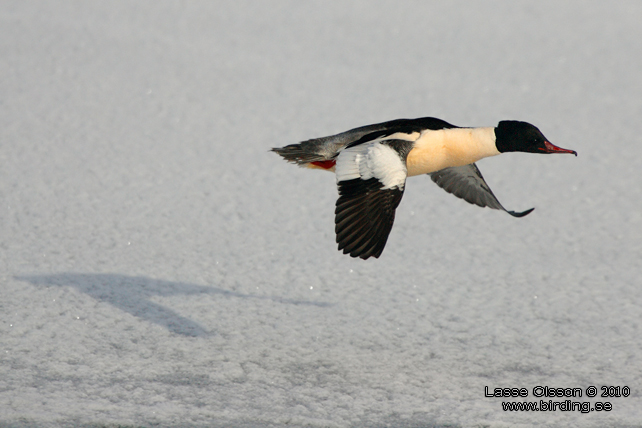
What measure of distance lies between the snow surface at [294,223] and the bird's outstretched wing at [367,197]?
879 mm

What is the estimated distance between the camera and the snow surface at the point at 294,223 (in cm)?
389

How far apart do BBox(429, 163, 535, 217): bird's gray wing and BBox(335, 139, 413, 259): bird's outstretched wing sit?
0.87m

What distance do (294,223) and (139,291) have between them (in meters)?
1.46

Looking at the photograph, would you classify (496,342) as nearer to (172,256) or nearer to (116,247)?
(172,256)

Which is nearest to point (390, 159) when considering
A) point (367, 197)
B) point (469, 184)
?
point (367, 197)

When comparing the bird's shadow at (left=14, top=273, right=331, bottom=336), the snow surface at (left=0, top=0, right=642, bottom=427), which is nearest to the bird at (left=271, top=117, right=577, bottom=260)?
the snow surface at (left=0, top=0, right=642, bottom=427)

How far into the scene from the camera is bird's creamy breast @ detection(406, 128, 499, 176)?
12.4ft

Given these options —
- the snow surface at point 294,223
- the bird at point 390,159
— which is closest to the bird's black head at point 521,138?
the bird at point 390,159

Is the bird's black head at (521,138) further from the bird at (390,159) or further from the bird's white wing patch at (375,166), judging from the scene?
the bird's white wing patch at (375,166)

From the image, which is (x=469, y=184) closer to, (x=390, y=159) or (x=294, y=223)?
(x=390, y=159)

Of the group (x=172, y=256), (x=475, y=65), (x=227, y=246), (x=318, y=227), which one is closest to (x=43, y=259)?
(x=172, y=256)

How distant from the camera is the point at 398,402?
3.78m

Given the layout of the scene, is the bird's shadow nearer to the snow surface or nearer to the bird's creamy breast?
the snow surface

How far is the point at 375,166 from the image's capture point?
3500 millimetres
